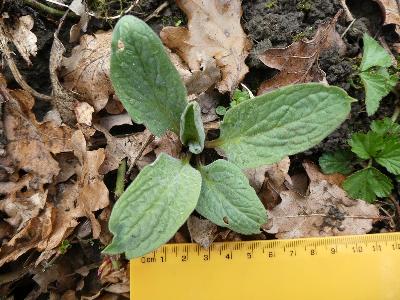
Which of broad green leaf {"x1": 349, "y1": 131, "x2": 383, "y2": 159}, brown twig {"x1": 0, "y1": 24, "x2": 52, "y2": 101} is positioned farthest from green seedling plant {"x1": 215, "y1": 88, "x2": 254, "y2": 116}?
brown twig {"x1": 0, "y1": 24, "x2": 52, "y2": 101}

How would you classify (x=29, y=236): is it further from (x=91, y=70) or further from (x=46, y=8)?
(x=46, y=8)

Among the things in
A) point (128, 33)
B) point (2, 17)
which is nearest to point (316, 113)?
point (128, 33)

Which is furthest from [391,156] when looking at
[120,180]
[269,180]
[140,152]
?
[120,180]

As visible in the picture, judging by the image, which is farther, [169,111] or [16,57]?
[16,57]

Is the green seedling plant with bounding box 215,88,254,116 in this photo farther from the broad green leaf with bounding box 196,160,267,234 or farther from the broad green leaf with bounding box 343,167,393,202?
the broad green leaf with bounding box 343,167,393,202

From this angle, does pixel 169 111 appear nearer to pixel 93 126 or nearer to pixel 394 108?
A: pixel 93 126

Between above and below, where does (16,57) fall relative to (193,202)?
below
